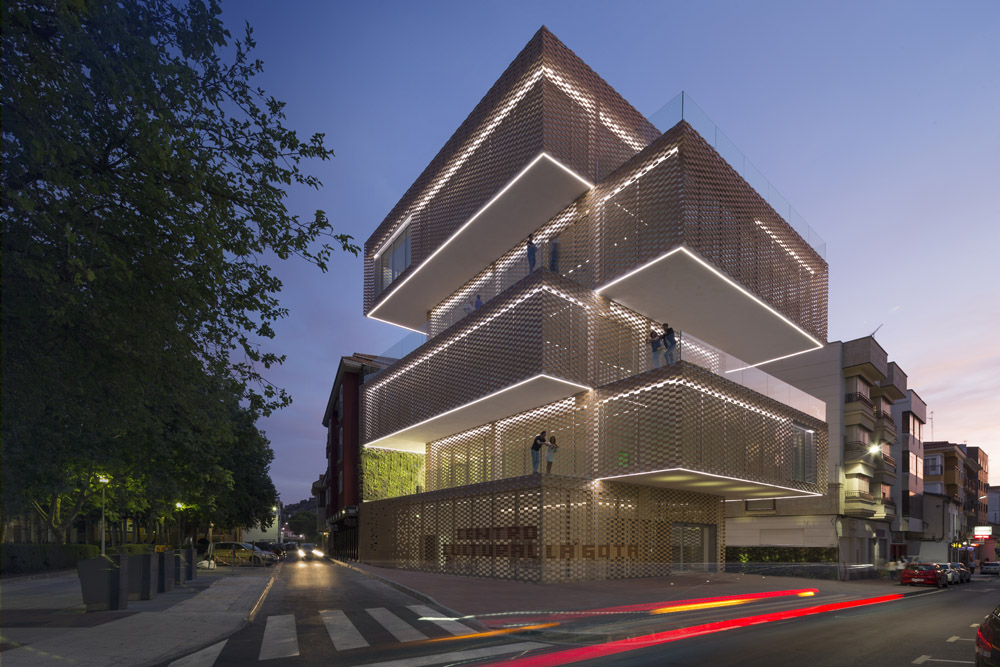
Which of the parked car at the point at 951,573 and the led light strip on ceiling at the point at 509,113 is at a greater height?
the led light strip on ceiling at the point at 509,113

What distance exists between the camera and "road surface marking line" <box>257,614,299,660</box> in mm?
10461

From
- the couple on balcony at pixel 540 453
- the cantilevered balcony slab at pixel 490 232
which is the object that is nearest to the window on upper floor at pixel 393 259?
the cantilevered balcony slab at pixel 490 232

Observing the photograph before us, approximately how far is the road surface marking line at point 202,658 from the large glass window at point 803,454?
2640cm

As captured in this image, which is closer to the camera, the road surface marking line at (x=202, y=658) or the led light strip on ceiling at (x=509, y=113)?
the road surface marking line at (x=202, y=658)

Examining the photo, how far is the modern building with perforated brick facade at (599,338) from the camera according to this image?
81.7ft

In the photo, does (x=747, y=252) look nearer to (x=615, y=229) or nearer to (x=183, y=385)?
(x=615, y=229)

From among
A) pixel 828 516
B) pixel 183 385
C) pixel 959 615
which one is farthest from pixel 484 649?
pixel 828 516

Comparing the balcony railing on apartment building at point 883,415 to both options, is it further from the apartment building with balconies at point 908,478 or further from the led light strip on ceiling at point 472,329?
the led light strip on ceiling at point 472,329

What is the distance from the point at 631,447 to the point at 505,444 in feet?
26.1

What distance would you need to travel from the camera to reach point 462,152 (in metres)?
32.6

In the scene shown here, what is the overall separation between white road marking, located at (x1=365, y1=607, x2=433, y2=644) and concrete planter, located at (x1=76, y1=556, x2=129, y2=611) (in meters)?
5.33

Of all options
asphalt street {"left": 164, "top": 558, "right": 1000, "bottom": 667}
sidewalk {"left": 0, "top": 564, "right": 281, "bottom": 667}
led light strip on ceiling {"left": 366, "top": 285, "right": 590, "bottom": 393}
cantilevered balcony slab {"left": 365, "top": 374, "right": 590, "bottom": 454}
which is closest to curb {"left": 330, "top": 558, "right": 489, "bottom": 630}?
asphalt street {"left": 164, "top": 558, "right": 1000, "bottom": 667}

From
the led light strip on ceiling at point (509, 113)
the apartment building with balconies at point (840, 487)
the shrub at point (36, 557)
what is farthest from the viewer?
the apartment building with balconies at point (840, 487)

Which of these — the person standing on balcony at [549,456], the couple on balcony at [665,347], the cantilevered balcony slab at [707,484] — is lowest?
the cantilevered balcony slab at [707,484]
